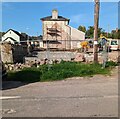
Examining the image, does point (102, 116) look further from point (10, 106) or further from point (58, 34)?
point (58, 34)

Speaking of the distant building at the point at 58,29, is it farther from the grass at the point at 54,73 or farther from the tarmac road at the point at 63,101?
the tarmac road at the point at 63,101

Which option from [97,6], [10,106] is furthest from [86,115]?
[97,6]

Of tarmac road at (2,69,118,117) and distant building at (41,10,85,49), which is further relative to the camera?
distant building at (41,10,85,49)

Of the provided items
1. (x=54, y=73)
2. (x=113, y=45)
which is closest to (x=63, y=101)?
(x=54, y=73)

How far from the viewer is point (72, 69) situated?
52.5 ft

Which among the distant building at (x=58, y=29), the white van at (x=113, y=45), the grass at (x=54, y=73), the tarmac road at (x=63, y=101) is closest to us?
the tarmac road at (x=63, y=101)

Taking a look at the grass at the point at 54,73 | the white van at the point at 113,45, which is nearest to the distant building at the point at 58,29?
the white van at the point at 113,45

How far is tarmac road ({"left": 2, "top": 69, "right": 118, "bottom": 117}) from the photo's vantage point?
22.9 feet

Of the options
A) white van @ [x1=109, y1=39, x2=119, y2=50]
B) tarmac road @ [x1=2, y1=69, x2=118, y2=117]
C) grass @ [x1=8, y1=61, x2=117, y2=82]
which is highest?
white van @ [x1=109, y1=39, x2=119, y2=50]

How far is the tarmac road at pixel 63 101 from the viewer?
6.99 meters

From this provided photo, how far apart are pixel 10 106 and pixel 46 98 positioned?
55.1 inches

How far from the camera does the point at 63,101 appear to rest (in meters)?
8.45

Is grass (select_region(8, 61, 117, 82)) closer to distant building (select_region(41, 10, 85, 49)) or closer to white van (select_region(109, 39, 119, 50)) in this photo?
white van (select_region(109, 39, 119, 50))

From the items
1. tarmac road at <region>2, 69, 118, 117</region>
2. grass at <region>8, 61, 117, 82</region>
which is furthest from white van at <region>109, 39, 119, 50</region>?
tarmac road at <region>2, 69, 118, 117</region>
